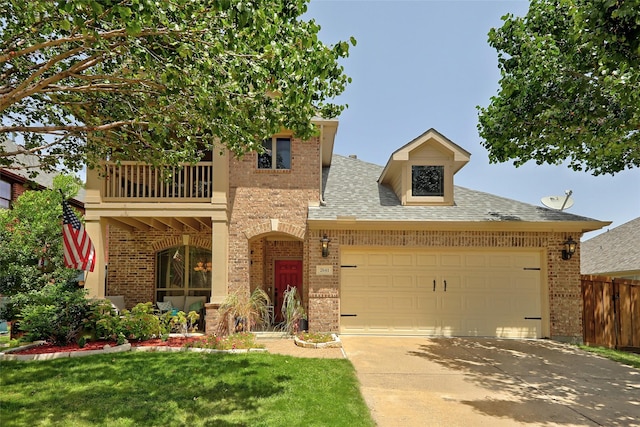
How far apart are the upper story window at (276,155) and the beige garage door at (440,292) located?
10.3ft

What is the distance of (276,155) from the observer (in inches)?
431

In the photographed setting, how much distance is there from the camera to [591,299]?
9930 millimetres

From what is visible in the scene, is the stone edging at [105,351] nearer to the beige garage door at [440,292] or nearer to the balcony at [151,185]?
the beige garage door at [440,292]

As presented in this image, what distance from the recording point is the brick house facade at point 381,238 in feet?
32.4

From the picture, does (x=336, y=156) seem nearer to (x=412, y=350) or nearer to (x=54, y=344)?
(x=412, y=350)

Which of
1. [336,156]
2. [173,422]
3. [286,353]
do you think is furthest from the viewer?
[336,156]

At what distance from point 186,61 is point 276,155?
19.2 feet

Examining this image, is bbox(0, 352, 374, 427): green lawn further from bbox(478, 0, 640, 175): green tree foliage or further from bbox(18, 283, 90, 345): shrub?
bbox(478, 0, 640, 175): green tree foliage

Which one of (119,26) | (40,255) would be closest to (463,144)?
(119,26)

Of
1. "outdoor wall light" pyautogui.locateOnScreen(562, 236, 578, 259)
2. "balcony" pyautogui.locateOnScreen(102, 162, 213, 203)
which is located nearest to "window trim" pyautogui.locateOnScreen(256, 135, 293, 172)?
"balcony" pyautogui.locateOnScreen(102, 162, 213, 203)

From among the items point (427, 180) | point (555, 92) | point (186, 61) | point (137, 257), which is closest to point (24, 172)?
point (137, 257)

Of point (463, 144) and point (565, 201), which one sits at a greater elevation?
point (463, 144)

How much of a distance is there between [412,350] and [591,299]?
5.44m

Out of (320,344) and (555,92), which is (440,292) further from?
(555,92)
